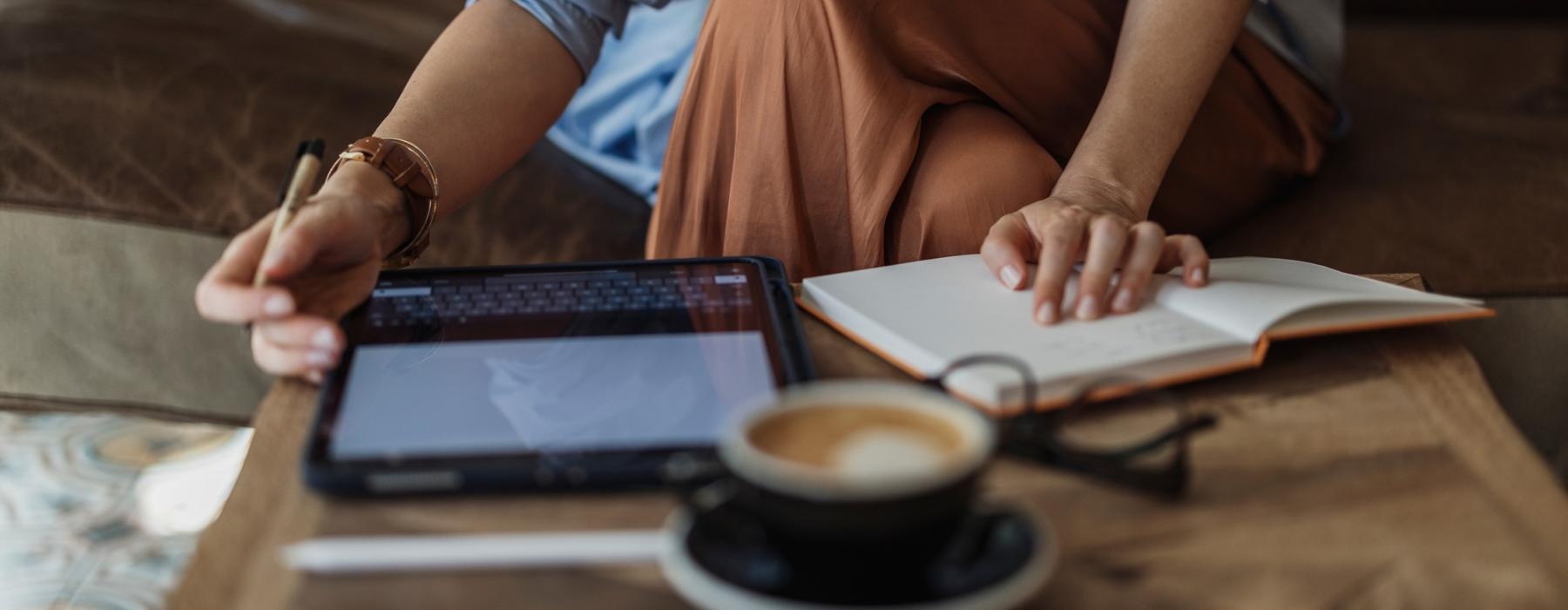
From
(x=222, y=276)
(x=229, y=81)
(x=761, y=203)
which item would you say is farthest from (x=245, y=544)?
(x=229, y=81)

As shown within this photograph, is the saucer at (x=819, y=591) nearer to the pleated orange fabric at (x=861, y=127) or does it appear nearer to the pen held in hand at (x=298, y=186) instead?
the pen held in hand at (x=298, y=186)

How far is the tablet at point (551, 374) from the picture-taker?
0.47 metres

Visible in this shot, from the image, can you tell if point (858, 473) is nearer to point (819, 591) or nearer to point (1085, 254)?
point (819, 591)

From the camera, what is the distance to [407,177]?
0.73 meters

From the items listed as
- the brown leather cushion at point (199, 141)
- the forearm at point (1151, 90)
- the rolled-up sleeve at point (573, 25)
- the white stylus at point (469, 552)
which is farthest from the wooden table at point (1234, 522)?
the brown leather cushion at point (199, 141)

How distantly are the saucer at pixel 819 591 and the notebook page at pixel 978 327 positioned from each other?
0.46 ft

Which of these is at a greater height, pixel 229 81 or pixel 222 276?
pixel 222 276

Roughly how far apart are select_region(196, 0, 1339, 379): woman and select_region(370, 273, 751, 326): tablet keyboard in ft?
0.23

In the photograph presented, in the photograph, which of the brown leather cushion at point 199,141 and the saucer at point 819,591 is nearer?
the saucer at point 819,591

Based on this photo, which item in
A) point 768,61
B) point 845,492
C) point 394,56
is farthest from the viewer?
point 394,56

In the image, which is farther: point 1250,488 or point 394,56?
point 394,56

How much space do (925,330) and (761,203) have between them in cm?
25

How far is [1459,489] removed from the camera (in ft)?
1.55

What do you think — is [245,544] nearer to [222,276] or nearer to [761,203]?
[222,276]
